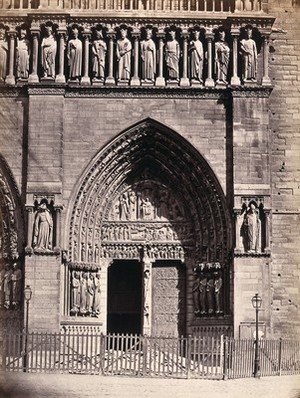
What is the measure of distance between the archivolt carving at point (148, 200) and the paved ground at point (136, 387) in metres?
4.50

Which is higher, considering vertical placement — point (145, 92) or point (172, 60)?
point (172, 60)

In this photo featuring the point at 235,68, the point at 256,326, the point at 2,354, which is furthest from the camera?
the point at 235,68

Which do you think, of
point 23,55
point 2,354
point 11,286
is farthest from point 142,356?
point 23,55

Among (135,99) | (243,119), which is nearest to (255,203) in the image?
(243,119)

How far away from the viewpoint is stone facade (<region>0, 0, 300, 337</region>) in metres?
23.8

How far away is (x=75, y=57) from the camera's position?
2434cm

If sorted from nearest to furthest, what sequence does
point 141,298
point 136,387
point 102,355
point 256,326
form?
point 136,387 → point 102,355 → point 256,326 → point 141,298

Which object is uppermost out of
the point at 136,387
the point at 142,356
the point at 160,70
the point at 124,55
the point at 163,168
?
the point at 124,55

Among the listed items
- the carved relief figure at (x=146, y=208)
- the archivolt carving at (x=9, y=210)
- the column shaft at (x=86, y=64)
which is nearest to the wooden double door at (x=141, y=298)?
the carved relief figure at (x=146, y=208)

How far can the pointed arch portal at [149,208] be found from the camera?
24234mm

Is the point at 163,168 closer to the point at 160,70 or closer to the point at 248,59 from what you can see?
the point at 160,70

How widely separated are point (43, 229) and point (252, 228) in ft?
14.5

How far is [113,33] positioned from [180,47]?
58.8 inches

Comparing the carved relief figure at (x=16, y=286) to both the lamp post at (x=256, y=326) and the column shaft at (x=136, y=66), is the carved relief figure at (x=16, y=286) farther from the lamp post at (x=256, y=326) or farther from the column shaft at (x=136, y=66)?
the lamp post at (x=256, y=326)
